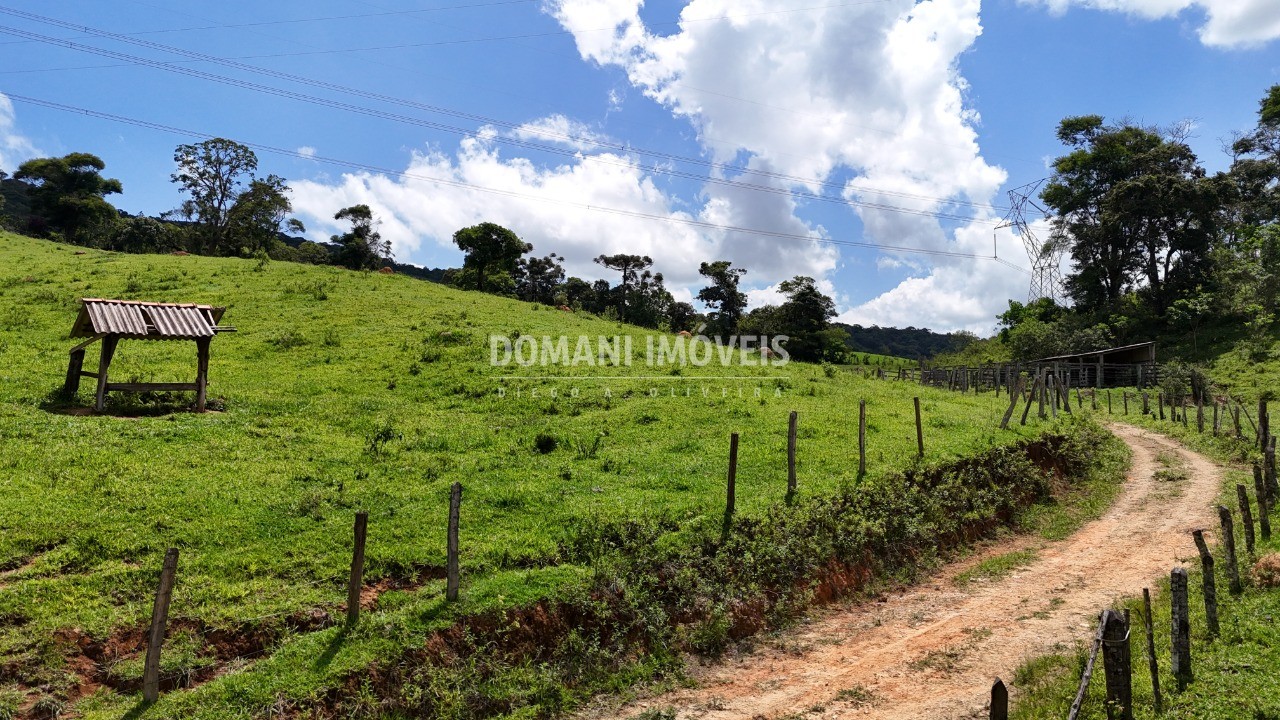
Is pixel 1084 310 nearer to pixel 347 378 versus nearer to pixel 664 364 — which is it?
pixel 664 364

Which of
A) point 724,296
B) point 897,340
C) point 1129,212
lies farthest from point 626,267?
point 897,340

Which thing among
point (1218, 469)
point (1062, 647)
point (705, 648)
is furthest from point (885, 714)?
point (1218, 469)

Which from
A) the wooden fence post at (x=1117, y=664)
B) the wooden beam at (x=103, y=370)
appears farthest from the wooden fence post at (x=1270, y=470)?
the wooden beam at (x=103, y=370)

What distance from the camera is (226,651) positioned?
7852 mm

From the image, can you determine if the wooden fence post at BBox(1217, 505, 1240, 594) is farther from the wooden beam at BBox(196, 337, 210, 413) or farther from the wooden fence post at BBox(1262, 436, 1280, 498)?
the wooden beam at BBox(196, 337, 210, 413)

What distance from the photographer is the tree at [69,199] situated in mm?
64000

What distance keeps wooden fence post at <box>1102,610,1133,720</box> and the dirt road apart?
157 centimetres

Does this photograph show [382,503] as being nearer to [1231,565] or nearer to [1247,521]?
[1231,565]

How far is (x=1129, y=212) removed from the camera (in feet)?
182

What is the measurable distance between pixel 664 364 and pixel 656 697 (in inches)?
724

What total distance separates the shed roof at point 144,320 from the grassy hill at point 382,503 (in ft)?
6.47

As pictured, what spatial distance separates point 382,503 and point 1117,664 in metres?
11.3

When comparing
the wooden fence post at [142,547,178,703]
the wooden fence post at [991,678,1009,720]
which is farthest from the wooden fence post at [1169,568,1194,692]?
the wooden fence post at [142,547,178,703]

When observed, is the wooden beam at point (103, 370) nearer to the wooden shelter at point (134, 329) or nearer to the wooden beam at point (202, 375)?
the wooden shelter at point (134, 329)
